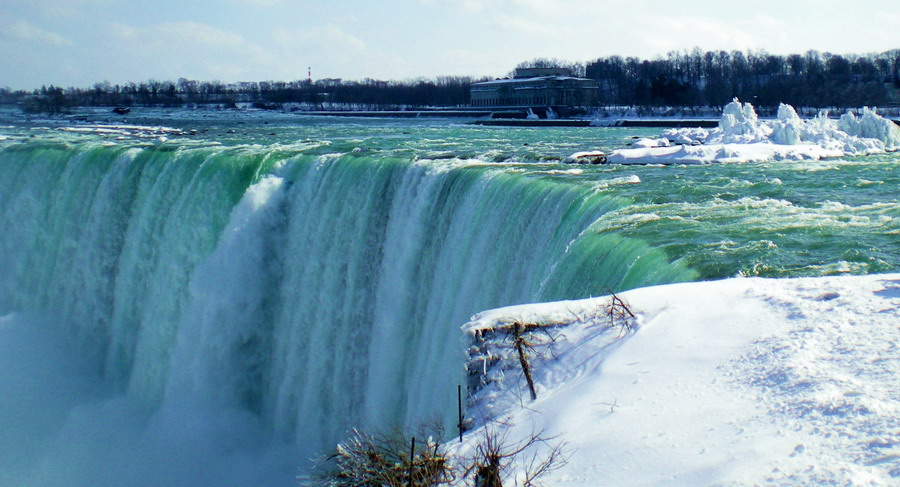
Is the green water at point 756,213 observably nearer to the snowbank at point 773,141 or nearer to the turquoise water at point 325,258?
the turquoise water at point 325,258

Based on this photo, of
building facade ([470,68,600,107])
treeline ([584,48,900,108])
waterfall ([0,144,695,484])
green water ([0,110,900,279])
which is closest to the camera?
green water ([0,110,900,279])

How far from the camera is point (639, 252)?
344 inches

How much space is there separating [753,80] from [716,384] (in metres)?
81.4

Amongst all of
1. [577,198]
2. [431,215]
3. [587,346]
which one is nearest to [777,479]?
[587,346]

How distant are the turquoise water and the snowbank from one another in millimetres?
1425

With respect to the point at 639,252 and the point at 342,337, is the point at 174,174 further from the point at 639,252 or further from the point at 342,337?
the point at 639,252

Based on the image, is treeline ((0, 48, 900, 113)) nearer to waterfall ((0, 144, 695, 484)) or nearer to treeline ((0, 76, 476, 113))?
treeline ((0, 76, 476, 113))

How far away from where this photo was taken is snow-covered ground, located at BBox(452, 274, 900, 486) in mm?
4113

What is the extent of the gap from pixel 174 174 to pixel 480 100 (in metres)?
81.1

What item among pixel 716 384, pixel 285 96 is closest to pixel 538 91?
pixel 285 96

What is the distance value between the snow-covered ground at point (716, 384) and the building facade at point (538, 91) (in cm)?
7427

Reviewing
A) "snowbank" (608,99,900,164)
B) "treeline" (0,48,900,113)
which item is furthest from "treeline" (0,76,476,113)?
"snowbank" (608,99,900,164)

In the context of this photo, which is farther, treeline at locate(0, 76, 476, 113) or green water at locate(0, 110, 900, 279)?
treeline at locate(0, 76, 476, 113)

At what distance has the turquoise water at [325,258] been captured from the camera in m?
10.2
